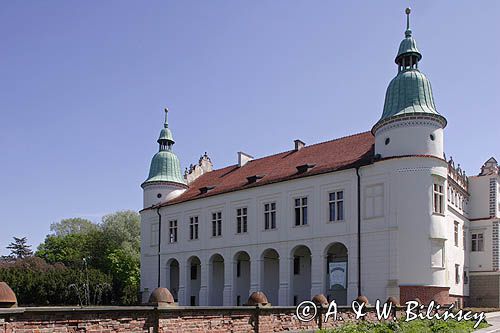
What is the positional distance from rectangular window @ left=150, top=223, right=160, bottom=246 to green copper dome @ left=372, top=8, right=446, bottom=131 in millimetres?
21992

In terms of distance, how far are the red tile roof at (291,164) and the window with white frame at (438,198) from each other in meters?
3.94

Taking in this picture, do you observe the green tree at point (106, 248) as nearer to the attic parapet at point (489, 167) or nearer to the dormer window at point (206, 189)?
the dormer window at point (206, 189)

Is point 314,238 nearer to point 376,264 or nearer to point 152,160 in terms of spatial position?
point 376,264

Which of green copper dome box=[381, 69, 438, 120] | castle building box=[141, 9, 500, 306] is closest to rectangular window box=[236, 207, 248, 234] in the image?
castle building box=[141, 9, 500, 306]

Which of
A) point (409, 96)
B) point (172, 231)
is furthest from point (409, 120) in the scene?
point (172, 231)

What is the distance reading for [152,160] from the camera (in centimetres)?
5075

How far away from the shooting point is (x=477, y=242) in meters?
40.4

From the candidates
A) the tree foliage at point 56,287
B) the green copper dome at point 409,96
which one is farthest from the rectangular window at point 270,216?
the tree foliage at point 56,287

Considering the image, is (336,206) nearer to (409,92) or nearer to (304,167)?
(304,167)

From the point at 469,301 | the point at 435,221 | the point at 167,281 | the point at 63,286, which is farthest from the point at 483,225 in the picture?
the point at 63,286

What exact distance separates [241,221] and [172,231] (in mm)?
8645

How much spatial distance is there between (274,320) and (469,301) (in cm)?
2817

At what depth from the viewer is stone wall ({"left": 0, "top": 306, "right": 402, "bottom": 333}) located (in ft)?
32.4

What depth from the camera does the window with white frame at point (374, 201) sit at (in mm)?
32344
